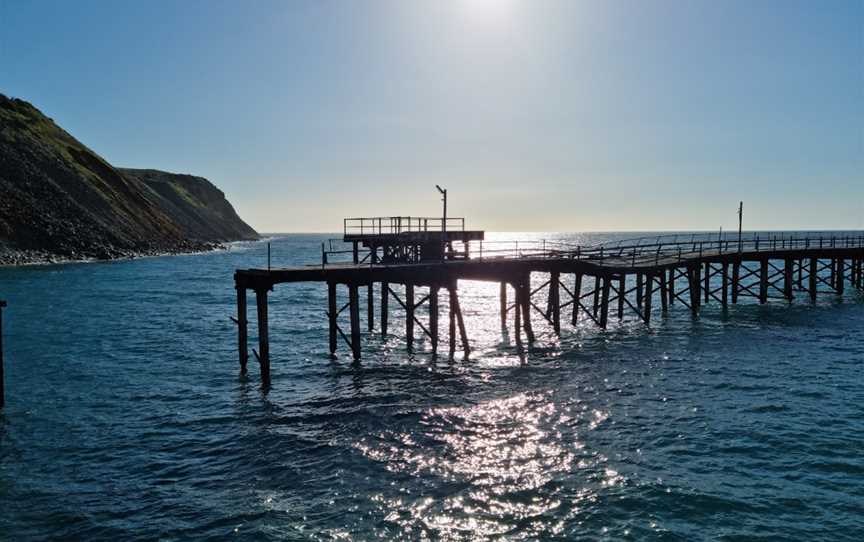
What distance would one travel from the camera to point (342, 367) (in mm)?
27547

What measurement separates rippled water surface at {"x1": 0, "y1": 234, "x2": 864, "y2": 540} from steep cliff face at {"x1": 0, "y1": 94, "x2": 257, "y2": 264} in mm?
57707

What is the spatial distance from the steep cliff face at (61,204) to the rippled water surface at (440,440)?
57707 millimetres

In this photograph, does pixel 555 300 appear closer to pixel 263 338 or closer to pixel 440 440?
pixel 263 338

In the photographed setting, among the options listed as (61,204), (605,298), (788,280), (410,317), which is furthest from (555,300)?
(61,204)

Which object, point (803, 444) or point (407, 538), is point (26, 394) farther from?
point (803, 444)

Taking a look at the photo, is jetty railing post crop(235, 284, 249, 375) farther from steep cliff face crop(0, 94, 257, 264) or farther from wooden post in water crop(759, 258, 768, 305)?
steep cliff face crop(0, 94, 257, 264)

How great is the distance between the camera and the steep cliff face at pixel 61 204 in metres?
81.7

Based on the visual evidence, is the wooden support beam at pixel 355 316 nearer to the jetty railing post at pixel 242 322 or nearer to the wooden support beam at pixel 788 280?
the jetty railing post at pixel 242 322

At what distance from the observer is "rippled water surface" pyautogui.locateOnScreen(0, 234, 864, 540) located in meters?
13.2

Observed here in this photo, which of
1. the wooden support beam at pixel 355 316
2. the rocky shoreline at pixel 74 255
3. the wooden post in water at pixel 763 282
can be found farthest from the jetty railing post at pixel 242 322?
the rocky shoreline at pixel 74 255

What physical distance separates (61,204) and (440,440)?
91972mm

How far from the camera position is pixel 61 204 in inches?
3499

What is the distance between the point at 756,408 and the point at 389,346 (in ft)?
60.3

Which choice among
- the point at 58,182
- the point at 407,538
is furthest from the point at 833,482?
the point at 58,182
